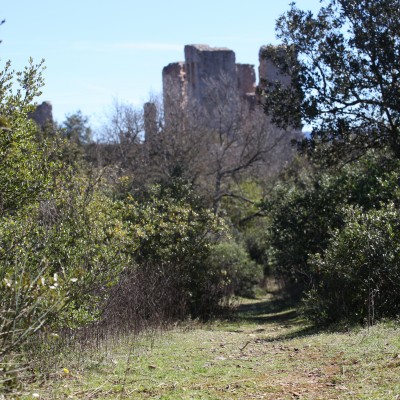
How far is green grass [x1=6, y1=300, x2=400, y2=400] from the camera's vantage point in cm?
756

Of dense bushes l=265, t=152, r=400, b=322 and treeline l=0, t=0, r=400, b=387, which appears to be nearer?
treeline l=0, t=0, r=400, b=387

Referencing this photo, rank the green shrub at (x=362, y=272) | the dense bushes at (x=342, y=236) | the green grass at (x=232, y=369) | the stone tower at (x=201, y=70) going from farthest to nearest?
the stone tower at (x=201, y=70)
the dense bushes at (x=342, y=236)
the green shrub at (x=362, y=272)
the green grass at (x=232, y=369)

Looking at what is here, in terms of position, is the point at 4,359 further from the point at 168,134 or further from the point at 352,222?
the point at 168,134

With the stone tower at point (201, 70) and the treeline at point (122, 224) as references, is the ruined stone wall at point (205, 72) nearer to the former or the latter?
the stone tower at point (201, 70)

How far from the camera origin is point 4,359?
Answer: 6406 millimetres

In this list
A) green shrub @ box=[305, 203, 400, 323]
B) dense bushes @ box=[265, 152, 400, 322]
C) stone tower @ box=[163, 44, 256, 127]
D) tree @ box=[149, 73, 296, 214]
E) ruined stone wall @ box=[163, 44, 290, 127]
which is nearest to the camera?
green shrub @ box=[305, 203, 400, 323]

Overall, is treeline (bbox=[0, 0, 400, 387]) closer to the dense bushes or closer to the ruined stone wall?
the dense bushes

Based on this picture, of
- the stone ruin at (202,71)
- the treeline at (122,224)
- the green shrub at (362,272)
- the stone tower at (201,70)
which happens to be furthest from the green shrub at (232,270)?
the stone tower at (201,70)

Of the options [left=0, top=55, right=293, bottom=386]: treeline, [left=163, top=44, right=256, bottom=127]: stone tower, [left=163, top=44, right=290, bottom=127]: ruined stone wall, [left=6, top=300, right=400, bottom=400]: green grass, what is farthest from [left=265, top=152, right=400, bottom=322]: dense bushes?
[left=163, top=44, right=256, bottom=127]: stone tower

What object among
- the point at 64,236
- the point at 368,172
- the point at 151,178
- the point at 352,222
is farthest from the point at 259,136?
the point at 64,236

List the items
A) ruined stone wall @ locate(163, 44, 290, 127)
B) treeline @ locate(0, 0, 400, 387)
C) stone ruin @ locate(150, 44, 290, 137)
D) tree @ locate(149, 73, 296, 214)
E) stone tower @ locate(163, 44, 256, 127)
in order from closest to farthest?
treeline @ locate(0, 0, 400, 387), tree @ locate(149, 73, 296, 214), ruined stone wall @ locate(163, 44, 290, 127), stone ruin @ locate(150, 44, 290, 137), stone tower @ locate(163, 44, 256, 127)

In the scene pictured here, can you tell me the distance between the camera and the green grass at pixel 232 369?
756cm

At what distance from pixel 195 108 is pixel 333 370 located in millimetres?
28098

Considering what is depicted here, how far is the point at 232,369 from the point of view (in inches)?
367
